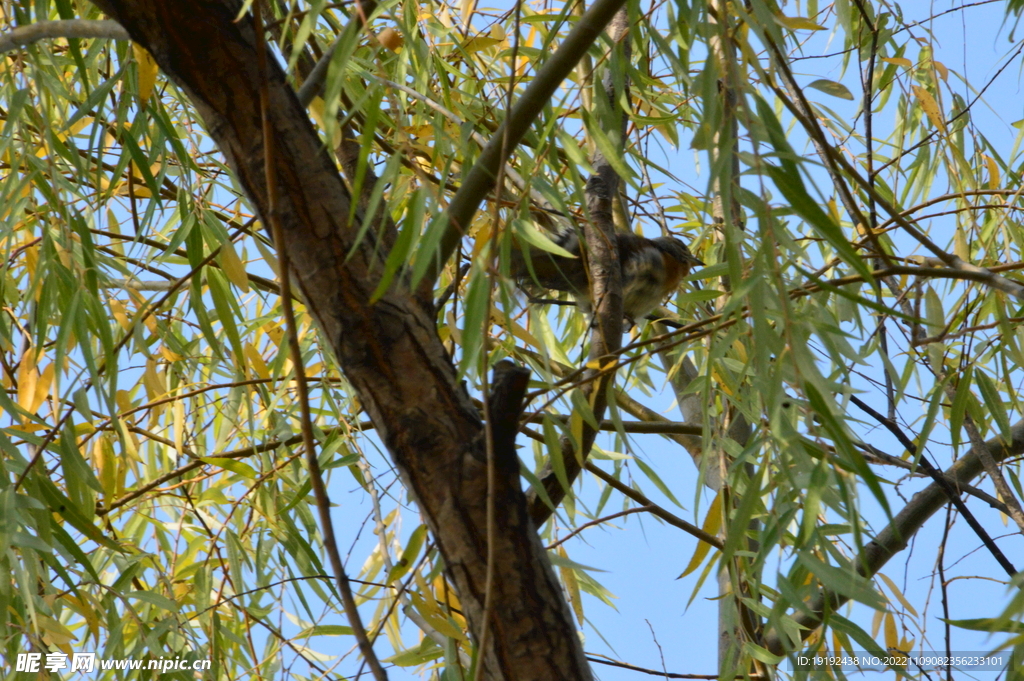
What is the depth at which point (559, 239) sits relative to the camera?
6.00 feet

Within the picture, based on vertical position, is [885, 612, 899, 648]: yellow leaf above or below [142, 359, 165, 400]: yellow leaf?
below

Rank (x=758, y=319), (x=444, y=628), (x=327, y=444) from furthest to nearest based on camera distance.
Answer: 1. (x=327, y=444)
2. (x=444, y=628)
3. (x=758, y=319)

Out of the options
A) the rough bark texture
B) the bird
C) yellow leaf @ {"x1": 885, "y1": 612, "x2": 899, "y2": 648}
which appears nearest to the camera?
the rough bark texture

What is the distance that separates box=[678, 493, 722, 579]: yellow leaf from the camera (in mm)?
1134

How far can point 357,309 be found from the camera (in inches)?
33.5

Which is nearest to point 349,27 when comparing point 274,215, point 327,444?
point 274,215

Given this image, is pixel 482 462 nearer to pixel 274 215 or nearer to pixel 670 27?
pixel 274 215

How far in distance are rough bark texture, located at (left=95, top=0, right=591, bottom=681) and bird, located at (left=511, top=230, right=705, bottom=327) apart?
105 centimetres

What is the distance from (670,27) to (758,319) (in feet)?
1.08

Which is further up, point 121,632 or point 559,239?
point 559,239

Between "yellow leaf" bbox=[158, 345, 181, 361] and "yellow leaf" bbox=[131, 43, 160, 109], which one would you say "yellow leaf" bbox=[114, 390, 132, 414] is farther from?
"yellow leaf" bbox=[131, 43, 160, 109]

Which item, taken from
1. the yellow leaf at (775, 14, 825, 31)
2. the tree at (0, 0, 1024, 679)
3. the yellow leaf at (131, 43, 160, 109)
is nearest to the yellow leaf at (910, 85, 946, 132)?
the tree at (0, 0, 1024, 679)

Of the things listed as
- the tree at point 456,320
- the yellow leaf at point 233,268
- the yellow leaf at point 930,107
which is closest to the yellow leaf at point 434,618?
the tree at point 456,320

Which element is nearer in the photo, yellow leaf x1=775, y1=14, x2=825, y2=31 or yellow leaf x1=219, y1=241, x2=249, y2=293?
yellow leaf x1=775, y1=14, x2=825, y2=31
